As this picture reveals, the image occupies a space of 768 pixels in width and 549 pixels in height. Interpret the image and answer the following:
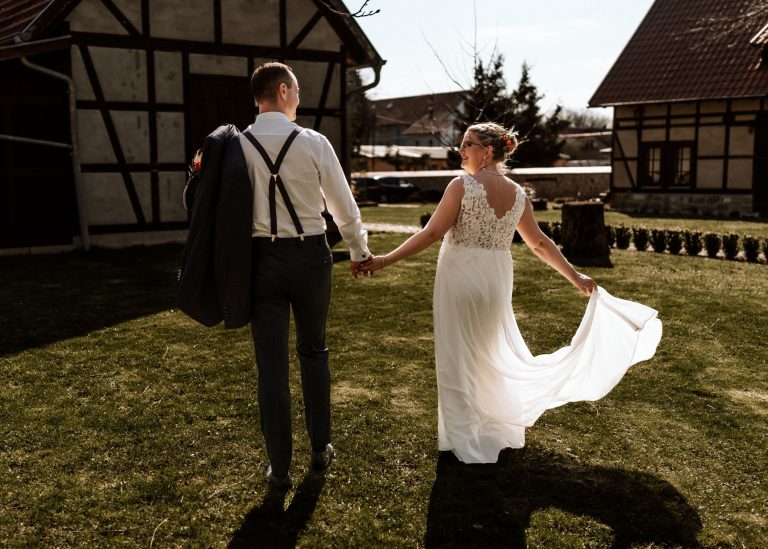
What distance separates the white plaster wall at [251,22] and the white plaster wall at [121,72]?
1.61m

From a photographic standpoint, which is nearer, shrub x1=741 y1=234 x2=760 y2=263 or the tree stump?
shrub x1=741 y1=234 x2=760 y2=263

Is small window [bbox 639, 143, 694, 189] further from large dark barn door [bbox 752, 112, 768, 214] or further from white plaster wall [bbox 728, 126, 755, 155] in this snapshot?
large dark barn door [bbox 752, 112, 768, 214]

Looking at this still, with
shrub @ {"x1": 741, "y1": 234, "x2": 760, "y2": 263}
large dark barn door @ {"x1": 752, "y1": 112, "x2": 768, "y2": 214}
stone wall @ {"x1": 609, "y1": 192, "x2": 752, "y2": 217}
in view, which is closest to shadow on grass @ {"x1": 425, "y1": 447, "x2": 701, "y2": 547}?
shrub @ {"x1": 741, "y1": 234, "x2": 760, "y2": 263}

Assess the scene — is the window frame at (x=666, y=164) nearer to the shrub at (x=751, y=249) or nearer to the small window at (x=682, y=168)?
the small window at (x=682, y=168)

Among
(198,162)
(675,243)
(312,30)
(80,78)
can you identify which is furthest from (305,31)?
(198,162)

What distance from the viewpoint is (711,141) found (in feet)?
73.6

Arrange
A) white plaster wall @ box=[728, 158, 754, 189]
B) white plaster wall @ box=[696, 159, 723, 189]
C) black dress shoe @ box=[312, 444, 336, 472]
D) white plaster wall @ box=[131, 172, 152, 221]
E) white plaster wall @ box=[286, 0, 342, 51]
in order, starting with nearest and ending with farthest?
1. black dress shoe @ box=[312, 444, 336, 472]
2. white plaster wall @ box=[131, 172, 152, 221]
3. white plaster wall @ box=[286, 0, 342, 51]
4. white plaster wall @ box=[728, 158, 754, 189]
5. white plaster wall @ box=[696, 159, 723, 189]

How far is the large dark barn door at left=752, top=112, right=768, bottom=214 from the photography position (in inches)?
847

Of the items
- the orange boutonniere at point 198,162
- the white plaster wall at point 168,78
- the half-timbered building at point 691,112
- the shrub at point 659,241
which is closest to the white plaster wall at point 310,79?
the white plaster wall at point 168,78

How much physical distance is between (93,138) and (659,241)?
9.86 meters

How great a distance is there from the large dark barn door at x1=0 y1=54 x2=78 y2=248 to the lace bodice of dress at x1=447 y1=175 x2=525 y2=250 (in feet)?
32.2

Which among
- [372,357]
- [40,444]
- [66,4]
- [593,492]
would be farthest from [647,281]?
[66,4]

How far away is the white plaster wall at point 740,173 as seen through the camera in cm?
2180

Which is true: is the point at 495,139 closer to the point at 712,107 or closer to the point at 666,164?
the point at 712,107
